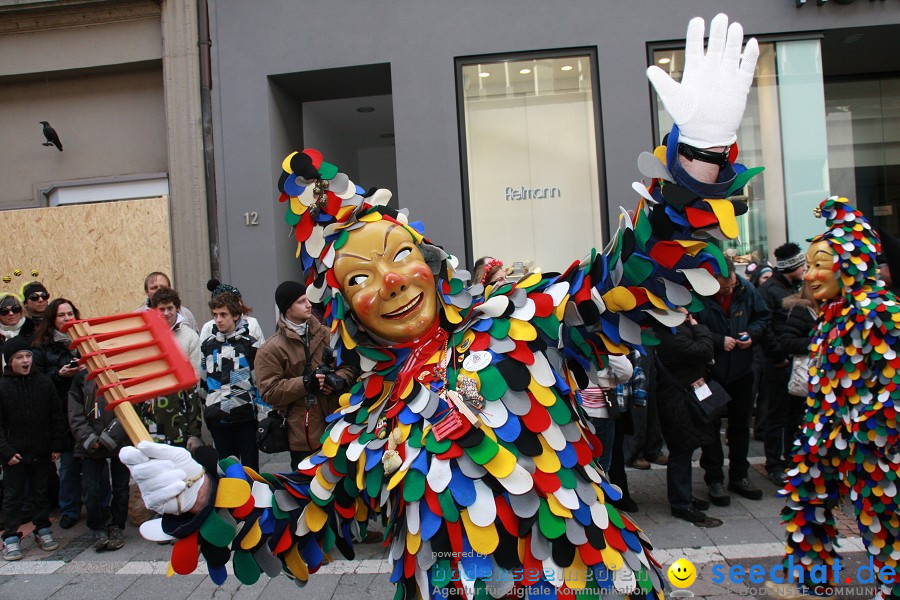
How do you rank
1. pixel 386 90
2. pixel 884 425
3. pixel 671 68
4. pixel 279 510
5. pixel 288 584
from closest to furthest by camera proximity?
pixel 279 510 < pixel 884 425 < pixel 288 584 < pixel 671 68 < pixel 386 90

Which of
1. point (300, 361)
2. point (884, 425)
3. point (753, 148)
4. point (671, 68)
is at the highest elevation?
point (671, 68)

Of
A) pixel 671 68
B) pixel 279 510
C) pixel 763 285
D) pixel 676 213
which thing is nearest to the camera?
pixel 676 213

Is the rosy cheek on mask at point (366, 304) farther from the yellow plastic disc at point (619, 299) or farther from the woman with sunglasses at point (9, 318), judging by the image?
the woman with sunglasses at point (9, 318)

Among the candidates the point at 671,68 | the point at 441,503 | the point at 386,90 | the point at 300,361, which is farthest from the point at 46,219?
the point at 441,503

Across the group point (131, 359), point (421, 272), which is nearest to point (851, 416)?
point (421, 272)

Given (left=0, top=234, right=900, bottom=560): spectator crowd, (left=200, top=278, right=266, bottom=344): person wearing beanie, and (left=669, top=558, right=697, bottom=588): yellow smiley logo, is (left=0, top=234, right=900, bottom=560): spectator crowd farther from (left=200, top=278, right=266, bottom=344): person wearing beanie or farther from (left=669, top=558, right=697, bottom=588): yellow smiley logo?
(left=669, top=558, right=697, bottom=588): yellow smiley logo

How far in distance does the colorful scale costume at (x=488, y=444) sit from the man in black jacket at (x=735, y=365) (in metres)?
3.20

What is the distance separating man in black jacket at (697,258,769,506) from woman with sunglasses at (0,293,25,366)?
5.34m

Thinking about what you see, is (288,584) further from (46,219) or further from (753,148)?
(753,148)

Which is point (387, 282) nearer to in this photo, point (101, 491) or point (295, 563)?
point (295, 563)

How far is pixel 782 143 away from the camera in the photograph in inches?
292

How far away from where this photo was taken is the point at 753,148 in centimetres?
757

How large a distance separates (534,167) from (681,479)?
12.6 ft

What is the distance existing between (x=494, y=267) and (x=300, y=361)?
1.52 m
